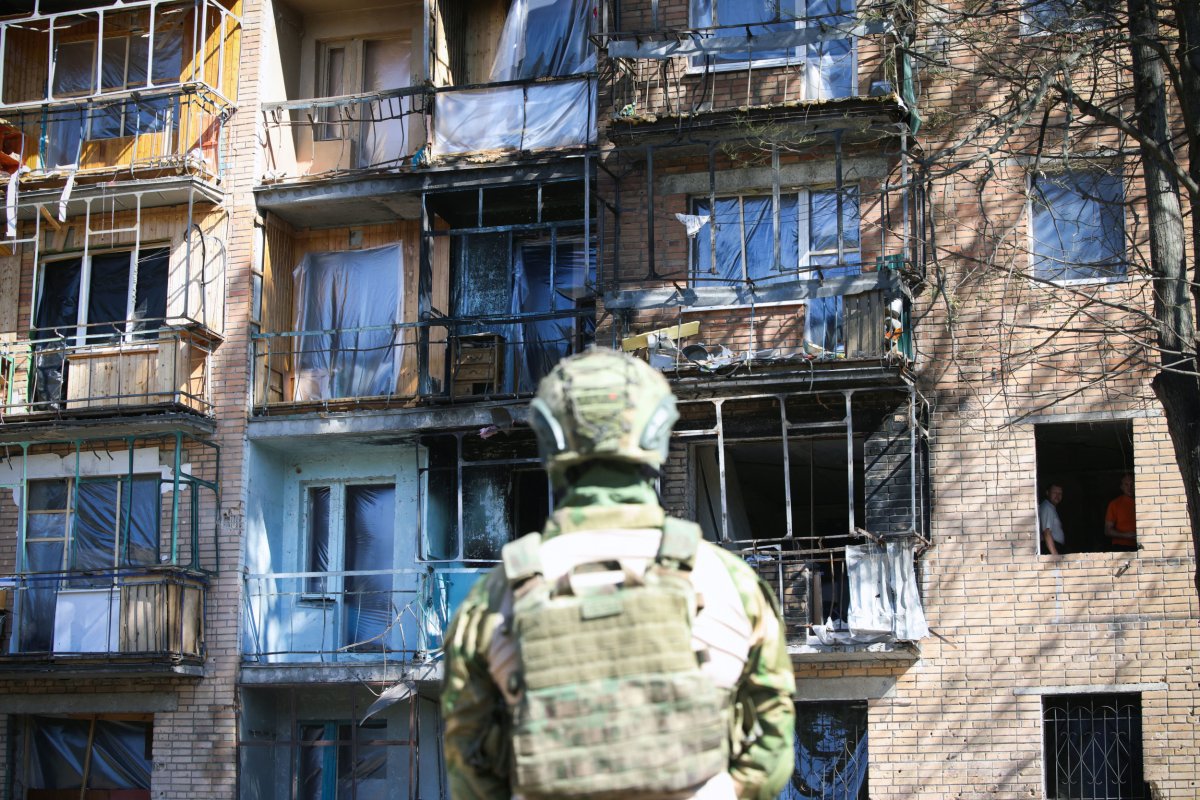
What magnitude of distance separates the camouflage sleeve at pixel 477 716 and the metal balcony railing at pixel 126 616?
55.4 ft

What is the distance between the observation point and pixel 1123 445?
22328mm

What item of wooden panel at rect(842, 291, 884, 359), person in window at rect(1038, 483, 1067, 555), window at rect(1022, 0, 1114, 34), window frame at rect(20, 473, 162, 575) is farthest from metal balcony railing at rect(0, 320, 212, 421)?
window at rect(1022, 0, 1114, 34)

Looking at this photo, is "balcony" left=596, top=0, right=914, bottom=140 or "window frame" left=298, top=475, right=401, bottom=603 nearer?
"balcony" left=596, top=0, right=914, bottom=140

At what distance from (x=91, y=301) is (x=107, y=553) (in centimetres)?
358

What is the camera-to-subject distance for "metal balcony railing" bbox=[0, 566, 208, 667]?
2341 cm

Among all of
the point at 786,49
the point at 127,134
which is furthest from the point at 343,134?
the point at 786,49

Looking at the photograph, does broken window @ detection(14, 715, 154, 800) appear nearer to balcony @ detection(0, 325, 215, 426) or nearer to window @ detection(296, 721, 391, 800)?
window @ detection(296, 721, 391, 800)

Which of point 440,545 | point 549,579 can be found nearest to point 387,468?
point 440,545

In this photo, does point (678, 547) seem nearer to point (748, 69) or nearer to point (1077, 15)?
point (1077, 15)

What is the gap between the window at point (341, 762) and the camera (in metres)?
24.4

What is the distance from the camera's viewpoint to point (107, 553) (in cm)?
2506

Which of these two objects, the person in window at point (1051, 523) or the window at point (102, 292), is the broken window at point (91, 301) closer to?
the window at point (102, 292)

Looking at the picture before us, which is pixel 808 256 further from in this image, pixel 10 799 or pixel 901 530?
pixel 10 799

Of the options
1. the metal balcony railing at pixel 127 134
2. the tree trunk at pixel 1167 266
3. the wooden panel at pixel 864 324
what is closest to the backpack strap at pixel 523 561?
the tree trunk at pixel 1167 266
